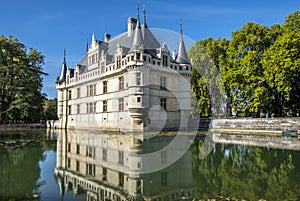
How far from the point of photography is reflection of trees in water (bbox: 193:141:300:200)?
19.6ft

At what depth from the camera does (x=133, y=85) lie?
23797 millimetres

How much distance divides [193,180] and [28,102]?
3504 centimetres

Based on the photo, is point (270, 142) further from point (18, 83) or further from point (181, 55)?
point (18, 83)

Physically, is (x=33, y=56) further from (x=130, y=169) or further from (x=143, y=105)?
(x=130, y=169)

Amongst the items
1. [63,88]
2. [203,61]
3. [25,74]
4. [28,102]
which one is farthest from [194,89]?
[25,74]

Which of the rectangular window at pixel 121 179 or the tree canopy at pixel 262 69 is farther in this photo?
the tree canopy at pixel 262 69

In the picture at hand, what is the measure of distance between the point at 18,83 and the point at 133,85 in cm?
2200

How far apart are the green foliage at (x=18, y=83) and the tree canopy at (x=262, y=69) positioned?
80.2ft

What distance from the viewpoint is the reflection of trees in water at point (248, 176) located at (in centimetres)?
597

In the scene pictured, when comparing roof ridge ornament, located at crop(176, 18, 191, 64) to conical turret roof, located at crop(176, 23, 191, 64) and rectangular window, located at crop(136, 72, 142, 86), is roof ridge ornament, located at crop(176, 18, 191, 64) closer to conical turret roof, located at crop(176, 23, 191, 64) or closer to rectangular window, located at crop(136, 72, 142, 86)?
conical turret roof, located at crop(176, 23, 191, 64)

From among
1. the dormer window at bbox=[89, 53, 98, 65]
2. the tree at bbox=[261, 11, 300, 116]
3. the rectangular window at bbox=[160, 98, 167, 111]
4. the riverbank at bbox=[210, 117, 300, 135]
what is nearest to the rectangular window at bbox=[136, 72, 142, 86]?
the rectangular window at bbox=[160, 98, 167, 111]

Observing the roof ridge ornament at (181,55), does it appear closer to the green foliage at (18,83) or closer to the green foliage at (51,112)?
the green foliage at (18,83)

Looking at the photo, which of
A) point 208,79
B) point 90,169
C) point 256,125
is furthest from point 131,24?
point 90,169

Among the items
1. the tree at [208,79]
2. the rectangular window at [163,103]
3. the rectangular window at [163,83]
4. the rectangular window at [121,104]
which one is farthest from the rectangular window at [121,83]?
the tree at [208,79]
